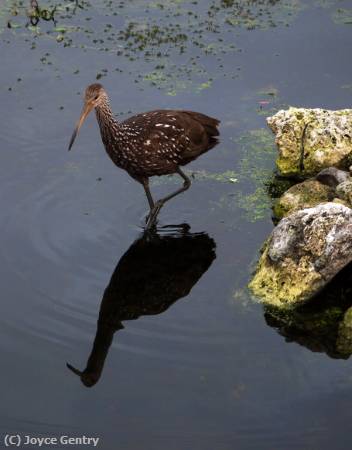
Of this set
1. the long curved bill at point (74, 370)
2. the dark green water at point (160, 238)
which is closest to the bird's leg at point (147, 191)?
the dark green water at point (160, 238)

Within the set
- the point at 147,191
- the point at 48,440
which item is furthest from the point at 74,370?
the point at 147,191

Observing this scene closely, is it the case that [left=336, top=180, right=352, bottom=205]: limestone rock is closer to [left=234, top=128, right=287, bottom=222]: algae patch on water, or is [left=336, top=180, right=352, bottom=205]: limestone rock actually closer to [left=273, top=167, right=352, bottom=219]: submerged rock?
[left=273, top=167, right=352, bottom=219]: submerged rock

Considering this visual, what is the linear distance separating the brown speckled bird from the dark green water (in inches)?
18.9

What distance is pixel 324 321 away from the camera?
6605mm

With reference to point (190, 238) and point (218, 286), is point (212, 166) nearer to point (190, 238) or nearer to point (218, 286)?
point (190, 238)

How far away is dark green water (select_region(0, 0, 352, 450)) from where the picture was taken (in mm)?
5914

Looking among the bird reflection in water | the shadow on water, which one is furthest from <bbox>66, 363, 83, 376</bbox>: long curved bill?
the shadow on water

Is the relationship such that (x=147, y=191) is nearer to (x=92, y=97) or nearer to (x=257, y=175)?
(x=92, y=97)

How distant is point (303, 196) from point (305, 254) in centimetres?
116

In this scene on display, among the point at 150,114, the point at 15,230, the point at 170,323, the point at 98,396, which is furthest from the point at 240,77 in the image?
the point at 98,396

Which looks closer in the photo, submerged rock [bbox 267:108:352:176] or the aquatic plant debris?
submerged rock [bbox 267:108:352:176]

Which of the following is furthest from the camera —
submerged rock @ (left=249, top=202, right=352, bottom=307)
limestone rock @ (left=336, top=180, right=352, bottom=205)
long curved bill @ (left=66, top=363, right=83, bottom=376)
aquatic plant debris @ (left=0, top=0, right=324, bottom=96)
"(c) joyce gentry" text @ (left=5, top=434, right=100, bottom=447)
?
aquatic plant debris @ (left=0, top=0, right=324, bottom=96)

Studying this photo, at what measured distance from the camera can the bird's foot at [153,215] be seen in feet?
25.9

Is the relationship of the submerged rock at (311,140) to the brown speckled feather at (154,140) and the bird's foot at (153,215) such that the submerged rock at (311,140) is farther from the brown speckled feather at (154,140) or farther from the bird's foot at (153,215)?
the bird's foot at (153,215)
